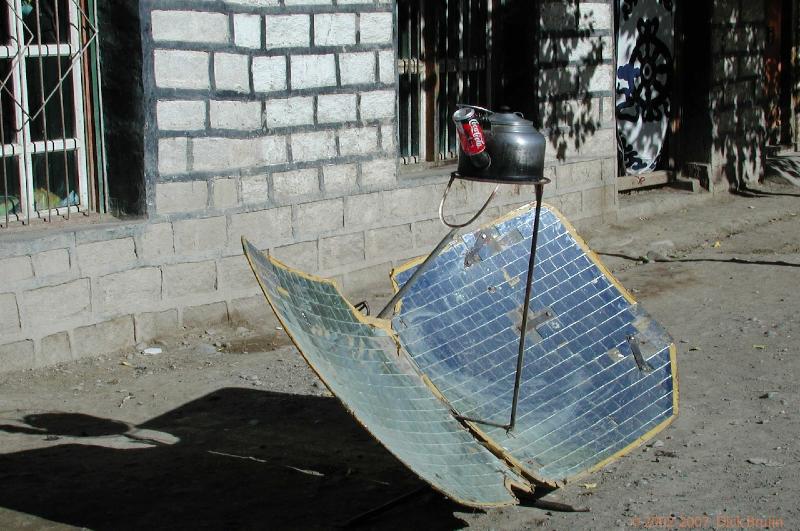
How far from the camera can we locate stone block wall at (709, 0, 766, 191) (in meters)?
12.3

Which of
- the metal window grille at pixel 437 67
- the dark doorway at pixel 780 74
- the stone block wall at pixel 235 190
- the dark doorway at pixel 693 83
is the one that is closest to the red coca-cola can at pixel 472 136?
the stone block wall at pixel 235 190

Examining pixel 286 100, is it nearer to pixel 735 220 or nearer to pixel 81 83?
pixel 81 83

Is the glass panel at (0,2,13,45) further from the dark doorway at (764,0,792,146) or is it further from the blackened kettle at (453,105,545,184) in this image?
the dark doorway at (764,0,792,146)

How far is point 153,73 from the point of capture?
7066mm

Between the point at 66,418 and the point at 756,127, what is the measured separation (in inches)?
373

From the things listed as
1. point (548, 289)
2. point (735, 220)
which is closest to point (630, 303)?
point (548, 289)

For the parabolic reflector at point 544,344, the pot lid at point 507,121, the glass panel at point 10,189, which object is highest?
the pot lid at point 507,121

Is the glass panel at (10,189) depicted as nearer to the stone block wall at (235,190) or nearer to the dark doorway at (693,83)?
the stone block wall at (235,190)

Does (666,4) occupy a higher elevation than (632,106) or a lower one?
higher

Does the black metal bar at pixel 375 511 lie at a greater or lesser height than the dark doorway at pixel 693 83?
lesser

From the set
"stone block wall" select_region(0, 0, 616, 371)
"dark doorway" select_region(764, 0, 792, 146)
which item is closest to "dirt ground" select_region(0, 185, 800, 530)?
"stone block wall" select_region(0, 0, 616, 371)

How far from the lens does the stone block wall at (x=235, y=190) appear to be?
678cm

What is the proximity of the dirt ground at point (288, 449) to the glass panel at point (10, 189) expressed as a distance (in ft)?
3.31

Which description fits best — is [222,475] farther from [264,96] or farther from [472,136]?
[264,96]
